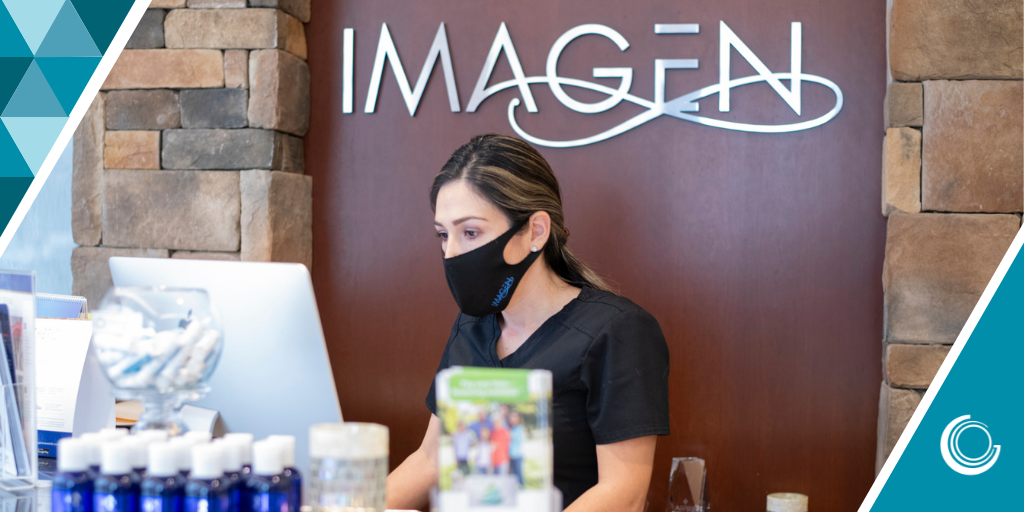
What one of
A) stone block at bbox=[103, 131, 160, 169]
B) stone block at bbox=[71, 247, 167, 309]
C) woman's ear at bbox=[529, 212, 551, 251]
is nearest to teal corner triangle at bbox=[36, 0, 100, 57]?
stone block at bbox=[103, 131, 160, 169]

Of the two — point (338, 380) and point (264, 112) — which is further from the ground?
point (264, 112)

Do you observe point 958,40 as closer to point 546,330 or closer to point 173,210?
point 546,330

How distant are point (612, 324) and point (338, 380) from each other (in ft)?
4.65

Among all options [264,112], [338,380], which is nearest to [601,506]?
[338,380]

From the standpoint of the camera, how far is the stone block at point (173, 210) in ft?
8.64

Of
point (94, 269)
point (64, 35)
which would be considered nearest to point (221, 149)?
point (94, 269)

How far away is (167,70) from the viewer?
266 cm

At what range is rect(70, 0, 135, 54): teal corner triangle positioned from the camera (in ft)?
8.99

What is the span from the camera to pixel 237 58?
261 centimetres

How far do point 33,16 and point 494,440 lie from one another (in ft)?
8.88

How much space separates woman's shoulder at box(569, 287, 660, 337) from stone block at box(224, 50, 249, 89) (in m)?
1.43

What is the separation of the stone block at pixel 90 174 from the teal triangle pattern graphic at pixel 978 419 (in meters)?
2.67

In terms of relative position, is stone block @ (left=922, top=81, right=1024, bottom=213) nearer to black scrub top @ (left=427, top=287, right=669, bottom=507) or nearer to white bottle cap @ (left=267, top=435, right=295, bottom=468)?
black scrub top @ (left=427, top=287, right=669, bottom=507)

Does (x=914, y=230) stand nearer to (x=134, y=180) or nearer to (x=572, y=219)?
(x=572, y=219)
